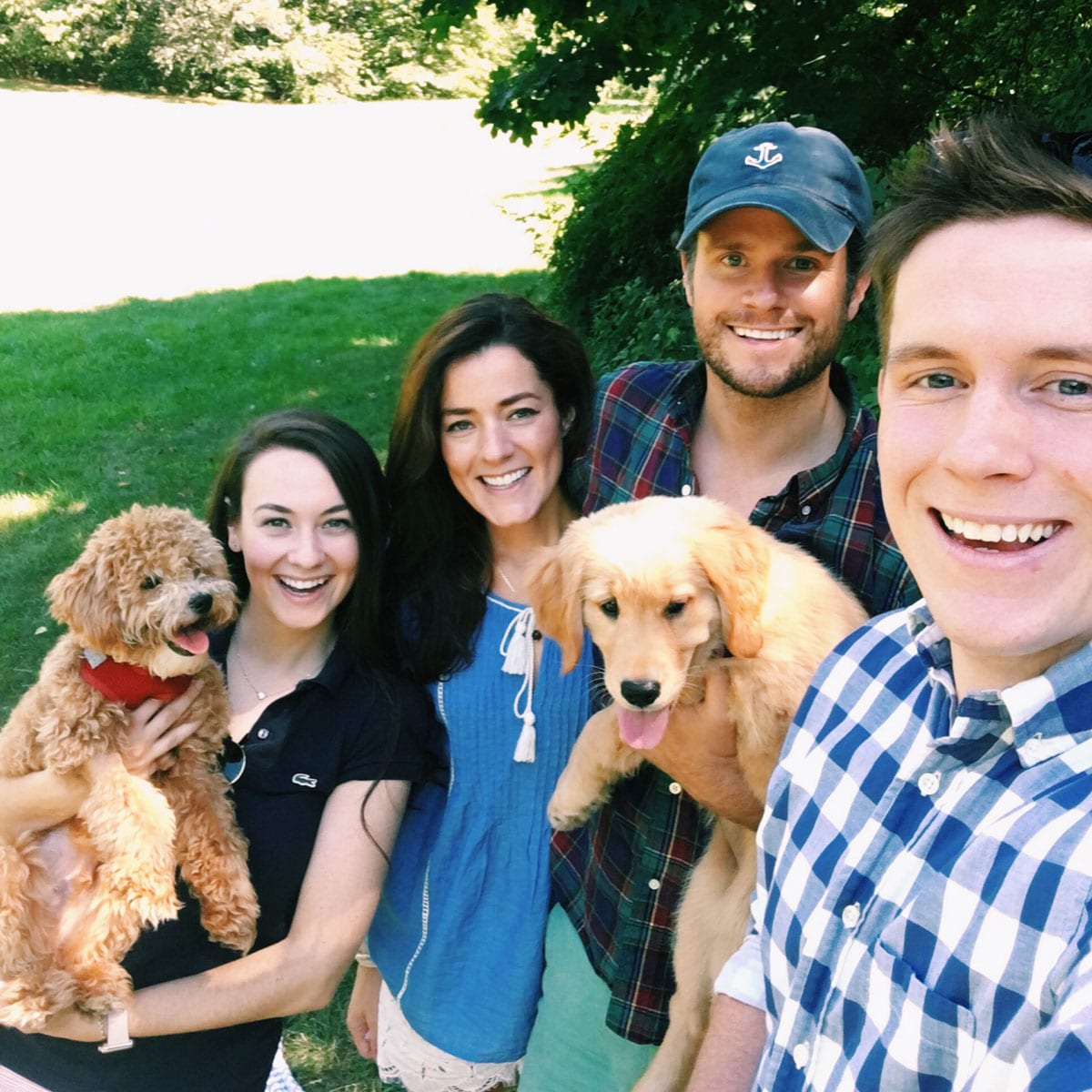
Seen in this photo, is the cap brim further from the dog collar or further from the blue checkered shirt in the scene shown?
the dog collar

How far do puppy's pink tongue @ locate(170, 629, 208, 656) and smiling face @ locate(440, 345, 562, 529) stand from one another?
0.84 m

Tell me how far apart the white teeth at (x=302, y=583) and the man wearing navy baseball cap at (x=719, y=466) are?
0.84 metres

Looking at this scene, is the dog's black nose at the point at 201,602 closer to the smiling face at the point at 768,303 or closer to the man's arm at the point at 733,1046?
the smiling face at the point at 768,303

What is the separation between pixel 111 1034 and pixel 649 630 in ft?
5.55

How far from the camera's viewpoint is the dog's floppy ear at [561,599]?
8.38 feet

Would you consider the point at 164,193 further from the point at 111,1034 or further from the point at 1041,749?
the point at 1041,749

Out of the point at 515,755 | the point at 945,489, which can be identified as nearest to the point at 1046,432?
the point at 945,489

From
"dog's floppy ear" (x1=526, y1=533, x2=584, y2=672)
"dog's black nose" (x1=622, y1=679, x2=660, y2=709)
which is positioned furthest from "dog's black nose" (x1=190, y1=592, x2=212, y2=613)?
"dog's black nose" (x1=622, y1=679, x2=660, y2=709)

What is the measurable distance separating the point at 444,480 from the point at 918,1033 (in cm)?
203

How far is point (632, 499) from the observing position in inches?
108

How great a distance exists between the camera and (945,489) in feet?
4.18

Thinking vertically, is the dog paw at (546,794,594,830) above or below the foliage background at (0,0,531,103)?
below

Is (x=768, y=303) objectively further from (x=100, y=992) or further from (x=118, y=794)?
(x=100, y=992)

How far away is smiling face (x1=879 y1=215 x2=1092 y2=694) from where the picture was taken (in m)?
1.17
